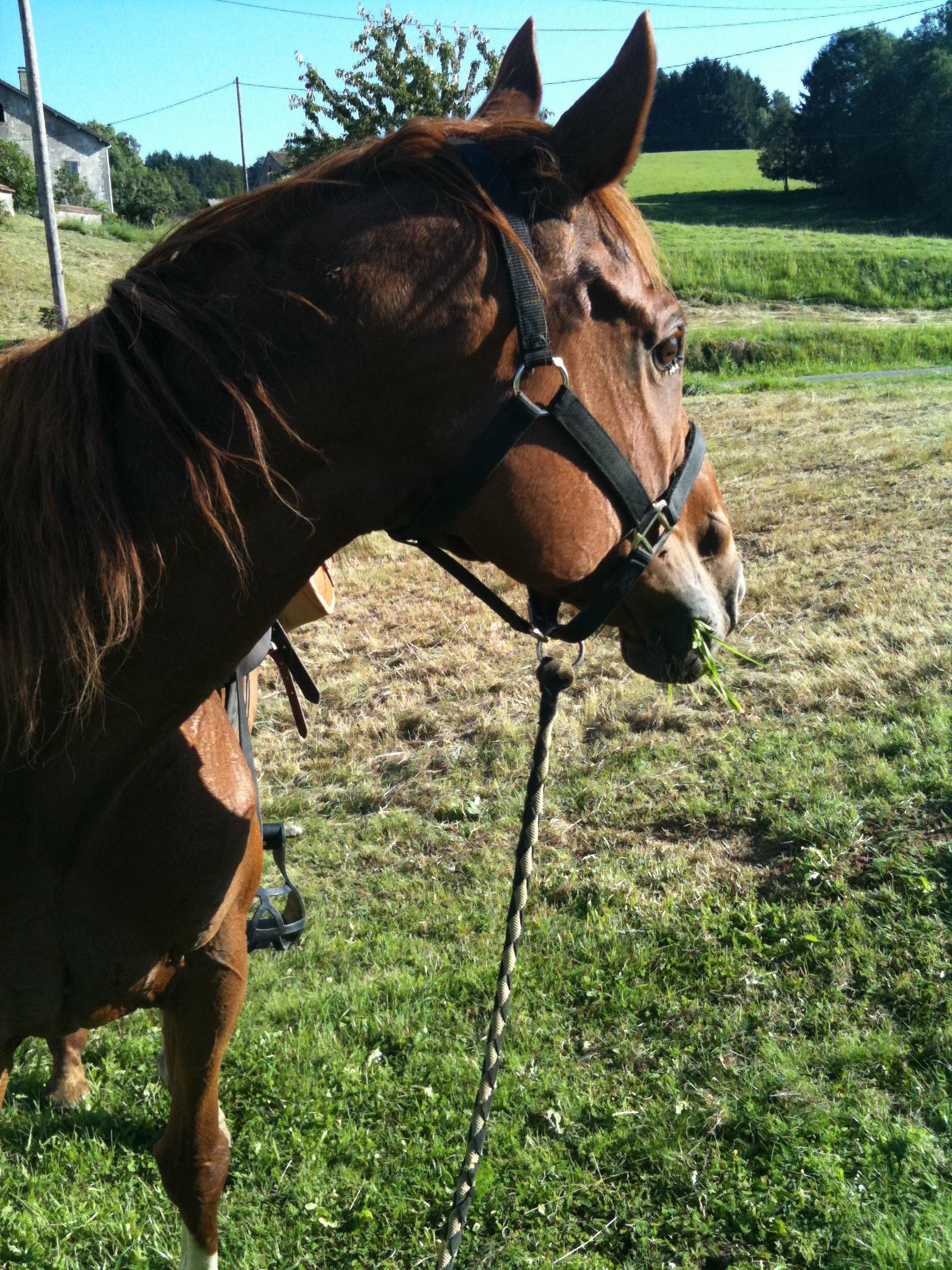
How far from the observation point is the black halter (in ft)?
4.94

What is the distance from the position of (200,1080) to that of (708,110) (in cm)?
9399

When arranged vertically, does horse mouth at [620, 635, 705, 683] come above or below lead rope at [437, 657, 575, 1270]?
above

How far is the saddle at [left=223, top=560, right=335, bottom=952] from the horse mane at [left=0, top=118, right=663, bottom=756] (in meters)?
1.03

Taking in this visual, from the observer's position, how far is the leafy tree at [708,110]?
264ft

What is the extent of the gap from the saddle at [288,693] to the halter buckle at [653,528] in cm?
118

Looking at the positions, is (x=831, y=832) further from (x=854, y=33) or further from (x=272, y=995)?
(x=854, y=33)

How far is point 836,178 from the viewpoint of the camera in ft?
186

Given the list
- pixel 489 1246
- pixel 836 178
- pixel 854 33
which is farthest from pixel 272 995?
pixel 854 33

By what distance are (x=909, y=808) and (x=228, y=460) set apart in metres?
3.34

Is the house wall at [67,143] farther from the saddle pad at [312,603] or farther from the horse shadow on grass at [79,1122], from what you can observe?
the horse shadow on grass at [79,1122]

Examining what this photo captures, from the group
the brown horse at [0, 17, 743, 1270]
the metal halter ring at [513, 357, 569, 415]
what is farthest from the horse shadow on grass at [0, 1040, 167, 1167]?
the metal halter ring at [513, 357, 569, 415]

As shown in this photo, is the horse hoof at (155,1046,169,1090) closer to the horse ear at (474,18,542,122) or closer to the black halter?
the black halter

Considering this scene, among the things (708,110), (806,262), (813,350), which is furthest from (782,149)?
(813,350)

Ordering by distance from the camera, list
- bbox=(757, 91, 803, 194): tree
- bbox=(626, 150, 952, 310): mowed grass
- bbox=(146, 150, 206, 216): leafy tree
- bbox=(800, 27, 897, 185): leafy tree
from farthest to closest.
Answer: bbox=(757, 91, 803, 194): tree → bbox=(800, 27, 897, 185): leafy tree → bbox=(146, 150, 206, 216): leafy tree → bbox=(626, 150, 952, 310): mowed grass
